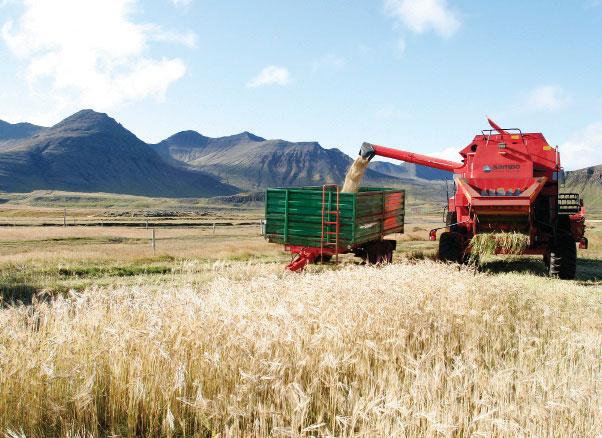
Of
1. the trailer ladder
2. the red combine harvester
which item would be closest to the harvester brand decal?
the red combine harvester

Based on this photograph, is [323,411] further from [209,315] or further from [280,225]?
[280,225]

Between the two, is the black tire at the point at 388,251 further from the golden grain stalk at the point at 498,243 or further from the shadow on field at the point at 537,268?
the golden grain stalk at the point at 498,243

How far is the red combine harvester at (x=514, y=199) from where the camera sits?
13164 mm

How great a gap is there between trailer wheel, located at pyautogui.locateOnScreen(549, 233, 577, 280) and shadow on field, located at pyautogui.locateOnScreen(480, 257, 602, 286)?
363 millimetres

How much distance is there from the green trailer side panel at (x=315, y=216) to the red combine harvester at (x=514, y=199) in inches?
78.1

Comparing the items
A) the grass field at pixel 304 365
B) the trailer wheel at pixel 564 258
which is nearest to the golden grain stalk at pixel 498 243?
the trailer wheel at pixel 564 258

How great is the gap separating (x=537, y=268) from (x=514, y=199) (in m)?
3.94

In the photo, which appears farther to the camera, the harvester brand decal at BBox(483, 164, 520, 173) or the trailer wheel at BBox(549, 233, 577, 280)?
the harvester brand decal at BBox(483, 164, 520, 173)

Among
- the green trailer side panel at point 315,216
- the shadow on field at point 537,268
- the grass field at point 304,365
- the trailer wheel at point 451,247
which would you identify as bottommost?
the shadow on field at point 537,268

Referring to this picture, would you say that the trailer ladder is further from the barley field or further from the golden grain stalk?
the barley field

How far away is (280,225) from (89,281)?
4.94 m

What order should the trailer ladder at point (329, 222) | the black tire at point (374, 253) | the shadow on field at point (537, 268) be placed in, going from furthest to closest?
the black tire at point (374, 253) → the shadow on field at point (537, 268) → the trailer ladder at point (329, 222)

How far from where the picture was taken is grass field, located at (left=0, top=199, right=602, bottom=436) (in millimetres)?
3752

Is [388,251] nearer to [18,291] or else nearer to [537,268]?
[537,268]
